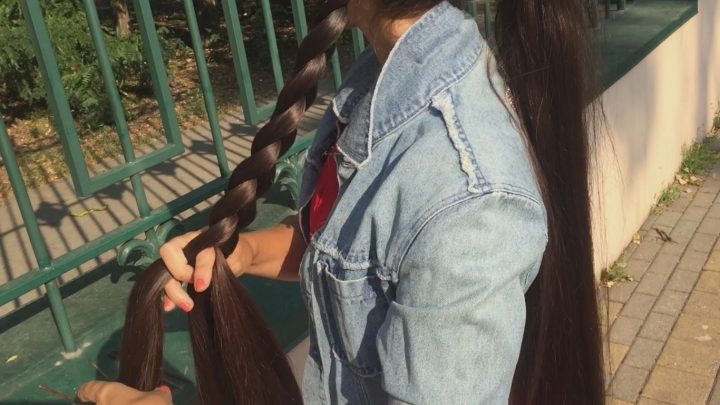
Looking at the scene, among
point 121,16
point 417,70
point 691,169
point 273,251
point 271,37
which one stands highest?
point 417,70

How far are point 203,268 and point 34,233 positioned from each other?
572 mm

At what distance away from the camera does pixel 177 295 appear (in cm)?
142

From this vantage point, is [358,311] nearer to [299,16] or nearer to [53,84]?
[53,84]

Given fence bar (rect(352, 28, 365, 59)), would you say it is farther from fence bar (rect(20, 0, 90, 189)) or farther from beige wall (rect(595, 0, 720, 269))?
beige wall (rect(595, 0, 720, 269))

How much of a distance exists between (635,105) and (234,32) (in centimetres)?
277

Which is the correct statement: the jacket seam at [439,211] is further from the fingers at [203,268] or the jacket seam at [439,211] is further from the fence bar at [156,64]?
the fence bar at [156,64]

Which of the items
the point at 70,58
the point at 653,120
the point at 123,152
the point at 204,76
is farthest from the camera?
the point at 70,58

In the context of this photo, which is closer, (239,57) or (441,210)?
(441,210)

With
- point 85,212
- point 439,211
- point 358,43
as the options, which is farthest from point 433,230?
point 85,212

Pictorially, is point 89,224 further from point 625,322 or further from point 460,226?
point 460,226

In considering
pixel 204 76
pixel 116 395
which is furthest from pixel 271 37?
pixel 116 395

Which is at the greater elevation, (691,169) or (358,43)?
(358,43)

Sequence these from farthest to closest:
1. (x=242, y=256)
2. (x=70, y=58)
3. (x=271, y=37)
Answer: (x=70, y=58)
(x=271, y=37)
(x=242, y=256)

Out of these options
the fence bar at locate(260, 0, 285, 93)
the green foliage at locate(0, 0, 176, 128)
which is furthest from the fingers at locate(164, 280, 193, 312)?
the green foliage at locate(0, 0, 176, 128)
